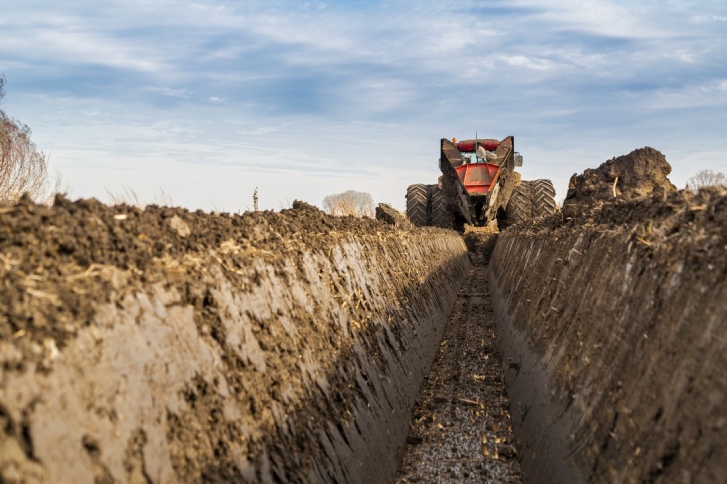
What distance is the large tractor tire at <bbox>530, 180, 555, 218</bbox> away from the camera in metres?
24.0

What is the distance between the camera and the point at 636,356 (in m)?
3.43

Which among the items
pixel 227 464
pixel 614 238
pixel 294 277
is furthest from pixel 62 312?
pixel 614 238

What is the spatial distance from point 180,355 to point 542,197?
22.5 m

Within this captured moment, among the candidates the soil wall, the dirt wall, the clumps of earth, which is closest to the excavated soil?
the soil wall

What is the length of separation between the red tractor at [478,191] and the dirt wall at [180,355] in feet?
52.9

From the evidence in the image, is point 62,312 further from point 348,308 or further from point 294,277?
point 348,308

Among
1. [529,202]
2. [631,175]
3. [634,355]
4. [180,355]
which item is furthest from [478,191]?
[180,355]

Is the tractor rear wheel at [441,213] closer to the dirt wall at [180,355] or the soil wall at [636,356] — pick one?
the soil wall at [636,356]

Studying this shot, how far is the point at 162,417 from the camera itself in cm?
274

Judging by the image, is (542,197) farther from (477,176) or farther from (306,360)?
(306,360)

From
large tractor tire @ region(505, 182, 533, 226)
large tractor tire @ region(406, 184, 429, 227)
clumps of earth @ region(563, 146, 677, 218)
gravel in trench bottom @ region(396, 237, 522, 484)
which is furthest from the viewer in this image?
large tractor tire @ region(406, 184, 429, 227)

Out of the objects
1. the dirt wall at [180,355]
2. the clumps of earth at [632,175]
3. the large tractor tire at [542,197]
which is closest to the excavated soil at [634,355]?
the dirt wall at [180,355]

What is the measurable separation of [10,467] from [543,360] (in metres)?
4.35

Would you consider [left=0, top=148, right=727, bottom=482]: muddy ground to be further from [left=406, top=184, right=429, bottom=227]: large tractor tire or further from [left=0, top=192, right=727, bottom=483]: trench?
[left=406, top=184, right=429, bottom=227]: large tractor tire
